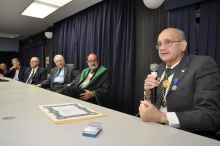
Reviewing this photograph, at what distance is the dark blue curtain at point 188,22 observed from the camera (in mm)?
2412

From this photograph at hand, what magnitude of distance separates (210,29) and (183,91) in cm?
139

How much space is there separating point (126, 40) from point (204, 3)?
54.8 inches

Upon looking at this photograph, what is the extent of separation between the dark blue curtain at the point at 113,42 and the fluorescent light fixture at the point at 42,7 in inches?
29.5

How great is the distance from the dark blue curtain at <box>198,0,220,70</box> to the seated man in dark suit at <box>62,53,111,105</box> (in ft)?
4.65

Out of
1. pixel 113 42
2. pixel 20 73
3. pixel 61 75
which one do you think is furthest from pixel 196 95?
pixel 20 73

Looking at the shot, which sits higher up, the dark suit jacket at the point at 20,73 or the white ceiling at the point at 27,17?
the white ceiling at the point at 27,17

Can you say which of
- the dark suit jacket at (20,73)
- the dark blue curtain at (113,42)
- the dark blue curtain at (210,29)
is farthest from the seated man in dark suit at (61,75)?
the dark blue curtain at (210,29)

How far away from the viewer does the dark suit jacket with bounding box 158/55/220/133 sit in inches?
40.1

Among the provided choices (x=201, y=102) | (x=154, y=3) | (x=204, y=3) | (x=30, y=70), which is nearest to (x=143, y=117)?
(x=201, y=102)

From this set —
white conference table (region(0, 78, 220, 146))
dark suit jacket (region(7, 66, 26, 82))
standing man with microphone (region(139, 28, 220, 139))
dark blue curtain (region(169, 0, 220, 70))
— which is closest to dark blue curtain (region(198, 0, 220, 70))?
dark blue curtain (region(169, 0, 220, 70))

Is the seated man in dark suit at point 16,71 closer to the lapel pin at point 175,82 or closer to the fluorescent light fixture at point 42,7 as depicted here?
the fluorescent light fixture at point 42,7

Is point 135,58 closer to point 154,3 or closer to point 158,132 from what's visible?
point 154,3

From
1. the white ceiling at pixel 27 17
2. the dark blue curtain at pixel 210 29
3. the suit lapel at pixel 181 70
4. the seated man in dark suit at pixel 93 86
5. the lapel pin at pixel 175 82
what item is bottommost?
the seated man in dark suit at pixel 93 86

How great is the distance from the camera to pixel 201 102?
1.10 metres
